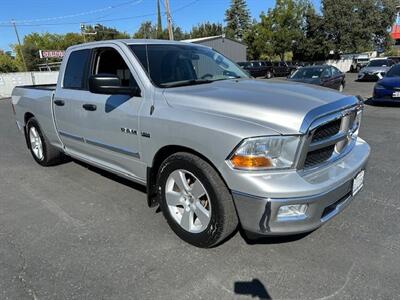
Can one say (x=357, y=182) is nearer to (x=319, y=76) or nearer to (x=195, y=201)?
(x=195, y=201)

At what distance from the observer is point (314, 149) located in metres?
2.77

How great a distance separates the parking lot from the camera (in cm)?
266

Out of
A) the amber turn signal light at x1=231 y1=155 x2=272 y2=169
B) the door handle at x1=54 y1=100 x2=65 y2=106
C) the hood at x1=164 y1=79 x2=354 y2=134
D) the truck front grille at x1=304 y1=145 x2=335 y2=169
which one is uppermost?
the hood at x1=164 y1=79 x2=354 y2=134

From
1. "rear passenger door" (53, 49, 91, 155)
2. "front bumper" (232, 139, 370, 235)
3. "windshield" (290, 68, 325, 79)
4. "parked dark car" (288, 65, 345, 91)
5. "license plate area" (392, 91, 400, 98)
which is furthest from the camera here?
"windshield" (290, 68, 325, 79)

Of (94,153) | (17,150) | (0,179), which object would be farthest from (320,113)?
(17,150)

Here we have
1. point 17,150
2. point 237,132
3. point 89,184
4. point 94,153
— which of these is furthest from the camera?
point 17,150

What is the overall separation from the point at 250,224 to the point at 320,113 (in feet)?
3.36

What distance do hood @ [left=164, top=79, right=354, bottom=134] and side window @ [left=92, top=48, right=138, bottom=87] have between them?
2.12ft

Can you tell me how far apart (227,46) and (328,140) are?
137 ft

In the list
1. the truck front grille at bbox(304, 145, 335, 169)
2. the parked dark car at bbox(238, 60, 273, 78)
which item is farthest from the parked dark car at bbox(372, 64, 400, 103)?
the parked dark car at bbox(238, 60, 273, 78)

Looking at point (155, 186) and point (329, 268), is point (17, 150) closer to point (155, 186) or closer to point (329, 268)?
point (155, 186)

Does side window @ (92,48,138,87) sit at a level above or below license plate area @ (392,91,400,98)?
above

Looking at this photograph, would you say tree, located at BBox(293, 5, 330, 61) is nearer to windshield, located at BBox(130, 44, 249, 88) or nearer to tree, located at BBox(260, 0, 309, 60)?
tree, located at BBox(260, 0, 309, 60)

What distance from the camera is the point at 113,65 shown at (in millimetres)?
4062
